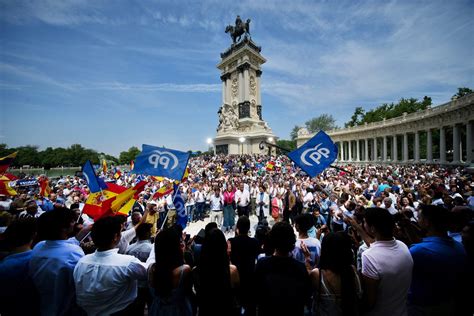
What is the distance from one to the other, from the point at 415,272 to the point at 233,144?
38.7m

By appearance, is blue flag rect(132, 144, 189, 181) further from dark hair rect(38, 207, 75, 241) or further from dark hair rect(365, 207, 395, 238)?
dark hair rect(365, 207, 395, 238)

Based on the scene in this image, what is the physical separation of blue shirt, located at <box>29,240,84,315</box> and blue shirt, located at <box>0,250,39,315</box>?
75mm

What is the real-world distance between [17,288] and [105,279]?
0.99m

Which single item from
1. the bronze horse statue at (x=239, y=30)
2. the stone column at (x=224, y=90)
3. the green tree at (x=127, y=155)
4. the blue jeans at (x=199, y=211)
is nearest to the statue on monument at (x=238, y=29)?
the bronze horse statue at (x=239, y=30)

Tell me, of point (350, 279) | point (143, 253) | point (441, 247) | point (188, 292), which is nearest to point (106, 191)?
point (143, 253)

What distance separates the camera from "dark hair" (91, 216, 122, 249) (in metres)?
2.28

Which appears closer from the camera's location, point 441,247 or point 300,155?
point 441,247

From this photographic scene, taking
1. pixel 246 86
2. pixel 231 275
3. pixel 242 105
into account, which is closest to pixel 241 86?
pixel 246 86

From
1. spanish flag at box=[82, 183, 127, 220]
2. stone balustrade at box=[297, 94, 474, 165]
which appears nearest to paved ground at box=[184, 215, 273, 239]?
spanish flag at box=[82, 183, 127, 220]

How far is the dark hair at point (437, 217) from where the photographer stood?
2398mm

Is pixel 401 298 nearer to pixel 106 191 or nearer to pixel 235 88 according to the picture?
pixel 106 191

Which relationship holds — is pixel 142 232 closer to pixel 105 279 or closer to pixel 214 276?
pixel 105 279

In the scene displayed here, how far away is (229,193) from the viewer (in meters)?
9.21

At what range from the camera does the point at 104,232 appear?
90.1 inches
